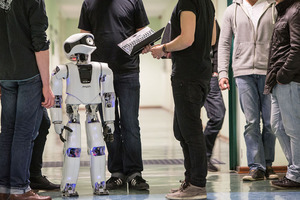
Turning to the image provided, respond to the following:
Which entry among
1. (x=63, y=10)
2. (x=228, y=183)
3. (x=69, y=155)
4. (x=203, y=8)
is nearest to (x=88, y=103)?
(x=69, y=155)

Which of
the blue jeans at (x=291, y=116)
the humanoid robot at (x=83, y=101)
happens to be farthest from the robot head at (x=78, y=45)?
the blue jeans at (x=291, y=116)

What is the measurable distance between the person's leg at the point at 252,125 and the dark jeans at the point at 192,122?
0.91m

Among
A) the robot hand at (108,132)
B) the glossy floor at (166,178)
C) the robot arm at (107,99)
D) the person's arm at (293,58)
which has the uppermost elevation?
the person's arm at (293,58)

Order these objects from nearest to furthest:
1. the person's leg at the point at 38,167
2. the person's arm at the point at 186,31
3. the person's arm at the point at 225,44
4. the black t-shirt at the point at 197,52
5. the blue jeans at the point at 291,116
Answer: the person's arm at the point at 186,31, the black t-shirt at the point at 197,52, the blue jeans at the point at 291,116, the person's leg at the point at 38,167, the person's arm at the point at 225,44

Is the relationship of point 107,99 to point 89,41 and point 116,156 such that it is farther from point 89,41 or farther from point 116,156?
point 116,156

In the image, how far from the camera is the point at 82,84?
3.79m

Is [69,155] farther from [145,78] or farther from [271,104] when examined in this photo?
[145,78]

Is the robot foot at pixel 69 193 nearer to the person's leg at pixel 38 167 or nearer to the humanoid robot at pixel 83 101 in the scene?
the humanoid robot at pixel 83 101

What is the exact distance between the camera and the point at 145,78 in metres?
14.0

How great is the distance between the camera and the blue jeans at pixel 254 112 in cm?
451

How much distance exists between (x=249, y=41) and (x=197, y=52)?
1.03 meters

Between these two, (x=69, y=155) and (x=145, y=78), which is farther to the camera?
(x=145, y=78)

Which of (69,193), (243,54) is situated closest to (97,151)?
(69,193)

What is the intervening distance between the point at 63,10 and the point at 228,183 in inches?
203
